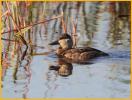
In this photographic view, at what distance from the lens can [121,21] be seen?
422 inches

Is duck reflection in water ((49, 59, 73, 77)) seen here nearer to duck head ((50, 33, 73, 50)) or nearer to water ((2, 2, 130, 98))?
water ((2, 2, 130, 98))

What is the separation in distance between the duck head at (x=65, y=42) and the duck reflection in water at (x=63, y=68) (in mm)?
746

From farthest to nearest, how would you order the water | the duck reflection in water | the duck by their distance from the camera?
the duck, the duck reflection in water, the water

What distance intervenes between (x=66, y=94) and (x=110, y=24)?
129 inches

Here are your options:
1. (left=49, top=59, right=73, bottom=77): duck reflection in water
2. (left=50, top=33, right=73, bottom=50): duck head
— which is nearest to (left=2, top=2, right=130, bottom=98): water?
(left=49, top=59, right=73, bottom=77): duck reflection in water

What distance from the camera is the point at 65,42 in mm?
9375

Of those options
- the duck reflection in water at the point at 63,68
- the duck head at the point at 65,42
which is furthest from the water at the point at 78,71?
the duck head at the point at 65,42

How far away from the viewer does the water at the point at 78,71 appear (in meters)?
7.33

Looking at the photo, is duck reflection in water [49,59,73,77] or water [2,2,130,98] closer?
water [2,2,130,98]

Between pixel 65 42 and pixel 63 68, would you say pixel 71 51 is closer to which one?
pixel 65 42

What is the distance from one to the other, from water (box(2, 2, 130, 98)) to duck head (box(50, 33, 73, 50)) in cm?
14

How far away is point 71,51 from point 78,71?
39.9 inches

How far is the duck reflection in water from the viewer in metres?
8.03

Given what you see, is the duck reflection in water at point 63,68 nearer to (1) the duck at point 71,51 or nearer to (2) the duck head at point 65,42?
(1) the duck at point 71,51
